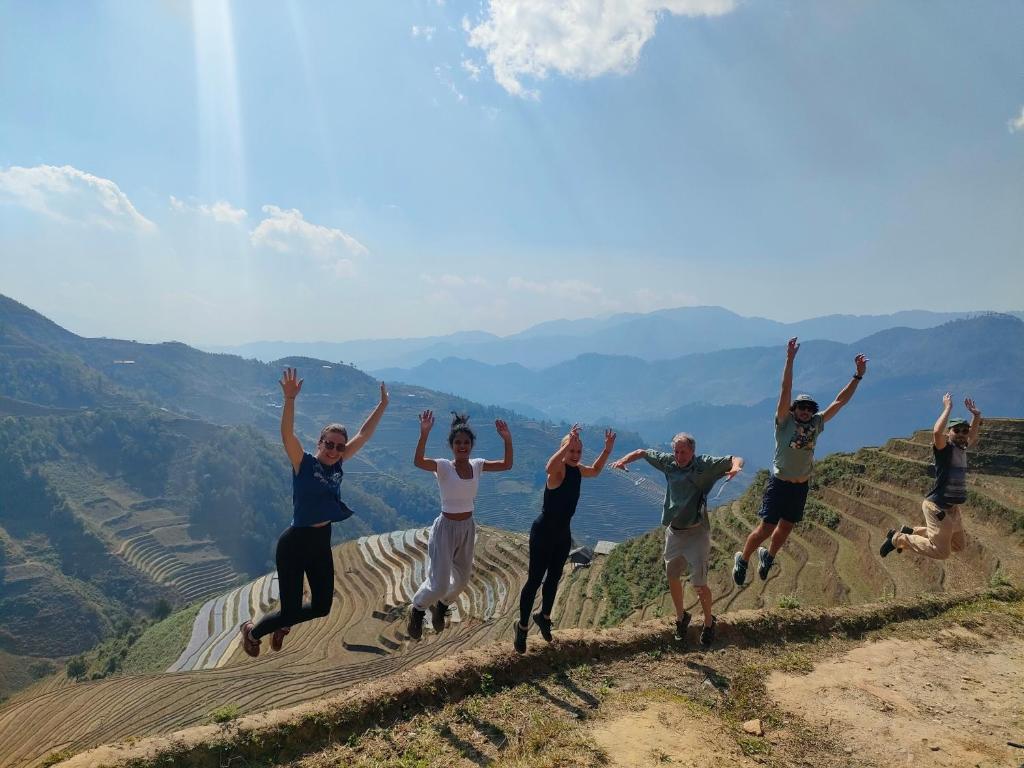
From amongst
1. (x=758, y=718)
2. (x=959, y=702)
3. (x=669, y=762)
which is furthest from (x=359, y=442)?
(x=959, y=702)

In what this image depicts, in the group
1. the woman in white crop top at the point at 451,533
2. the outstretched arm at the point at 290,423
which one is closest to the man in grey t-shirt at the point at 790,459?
the woman in white crop top at the point at 451,533

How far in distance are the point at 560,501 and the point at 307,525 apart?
2.56 m

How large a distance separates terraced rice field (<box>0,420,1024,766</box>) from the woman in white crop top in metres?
1.68

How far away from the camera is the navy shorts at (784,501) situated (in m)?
6.77

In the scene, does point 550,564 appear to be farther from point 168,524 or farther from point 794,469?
point 168,524

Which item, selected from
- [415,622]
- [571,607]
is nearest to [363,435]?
[415,622]

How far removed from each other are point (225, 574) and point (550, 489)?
106 meters

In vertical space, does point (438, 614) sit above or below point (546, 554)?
below

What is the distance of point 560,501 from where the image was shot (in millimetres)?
5438

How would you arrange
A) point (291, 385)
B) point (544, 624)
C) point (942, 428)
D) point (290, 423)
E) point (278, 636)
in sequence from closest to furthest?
point (290, 423) < point (291, 385) < point (278, 636) < point (544, 624) < point (942, 428)

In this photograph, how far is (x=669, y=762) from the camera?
4.37 meters

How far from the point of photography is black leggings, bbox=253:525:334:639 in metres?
4.91

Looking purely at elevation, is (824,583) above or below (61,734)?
above

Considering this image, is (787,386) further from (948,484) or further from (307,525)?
(307,525)
